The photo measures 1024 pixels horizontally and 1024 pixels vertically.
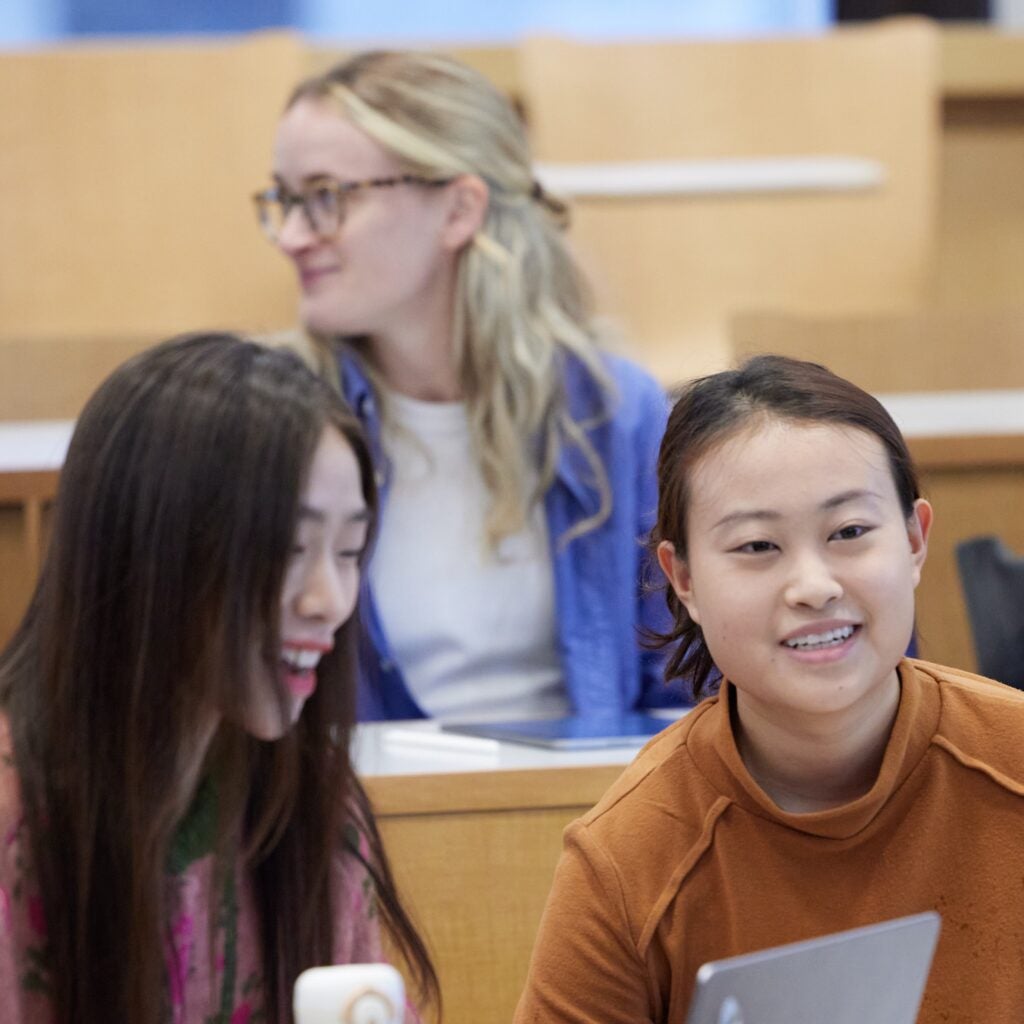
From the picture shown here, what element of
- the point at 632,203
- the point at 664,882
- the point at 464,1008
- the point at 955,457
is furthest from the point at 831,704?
the point at 632,203

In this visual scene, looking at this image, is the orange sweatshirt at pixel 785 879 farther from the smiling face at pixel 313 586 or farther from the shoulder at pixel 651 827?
the smiling face at pixel 313 586

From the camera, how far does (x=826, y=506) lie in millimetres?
1066

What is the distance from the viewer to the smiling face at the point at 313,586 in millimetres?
1111

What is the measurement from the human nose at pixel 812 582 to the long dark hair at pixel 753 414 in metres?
0.09

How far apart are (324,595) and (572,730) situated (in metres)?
0.55

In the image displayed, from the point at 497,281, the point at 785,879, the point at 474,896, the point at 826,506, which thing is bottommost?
the point at 474,896

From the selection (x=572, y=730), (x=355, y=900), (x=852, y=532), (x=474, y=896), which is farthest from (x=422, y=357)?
(x=852, y=532)

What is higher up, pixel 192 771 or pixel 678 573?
pixel 678 573

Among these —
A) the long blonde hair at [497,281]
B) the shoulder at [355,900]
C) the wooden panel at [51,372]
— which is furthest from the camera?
the wooden panel at [51,372]

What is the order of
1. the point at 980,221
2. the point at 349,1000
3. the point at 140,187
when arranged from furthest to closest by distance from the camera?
1. the point at 980,221
2. the point at 140,187
3. the point at 349,1000

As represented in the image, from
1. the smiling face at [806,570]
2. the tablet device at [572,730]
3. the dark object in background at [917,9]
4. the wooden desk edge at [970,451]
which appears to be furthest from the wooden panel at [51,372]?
the dark object in background at [917,9]

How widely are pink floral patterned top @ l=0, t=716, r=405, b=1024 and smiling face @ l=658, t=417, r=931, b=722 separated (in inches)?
13.2

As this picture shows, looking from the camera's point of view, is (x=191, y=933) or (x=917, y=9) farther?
(x=917, y=9)

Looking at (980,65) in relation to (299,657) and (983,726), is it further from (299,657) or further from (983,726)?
(299,657)
